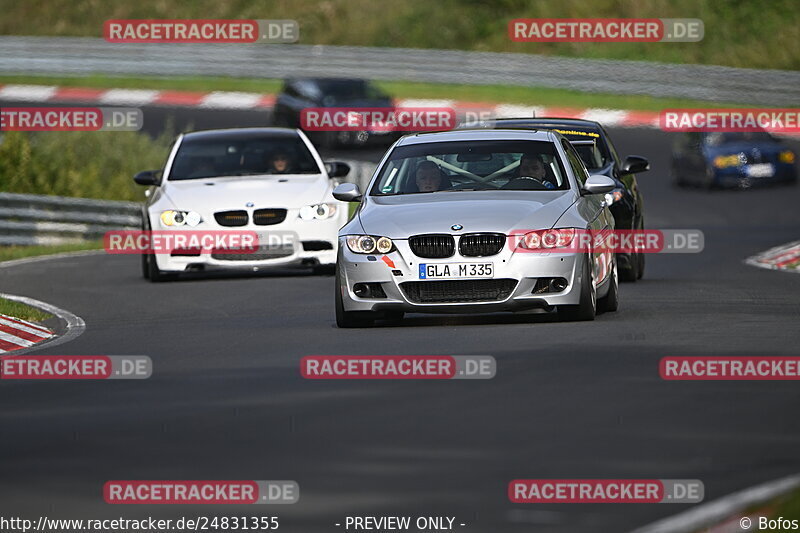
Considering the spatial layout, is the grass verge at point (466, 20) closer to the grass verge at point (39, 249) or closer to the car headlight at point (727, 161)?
the car headlight at point (727, 161)

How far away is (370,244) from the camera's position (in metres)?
13.0

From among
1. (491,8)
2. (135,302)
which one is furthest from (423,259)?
(491,8)

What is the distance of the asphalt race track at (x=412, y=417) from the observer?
7.18 m

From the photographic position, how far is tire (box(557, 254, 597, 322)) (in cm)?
1289

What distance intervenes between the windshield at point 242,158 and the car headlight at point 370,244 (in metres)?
6.76

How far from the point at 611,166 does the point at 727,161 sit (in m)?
15.7

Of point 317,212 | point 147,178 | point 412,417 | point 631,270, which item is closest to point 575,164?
point 631,270

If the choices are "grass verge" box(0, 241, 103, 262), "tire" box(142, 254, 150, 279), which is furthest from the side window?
"grass verge" box(0, 241, 103, 262)

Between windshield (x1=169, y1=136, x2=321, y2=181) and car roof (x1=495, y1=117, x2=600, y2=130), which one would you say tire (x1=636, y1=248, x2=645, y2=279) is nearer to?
car roof (x1=495, y1=117, x2=600, y2=130)

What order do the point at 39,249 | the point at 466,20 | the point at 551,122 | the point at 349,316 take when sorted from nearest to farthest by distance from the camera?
1. the point at 349,316
2. the point at 551,122
3. the point at 39,249
4. the point at 466,20

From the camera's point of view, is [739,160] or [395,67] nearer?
[739,160]

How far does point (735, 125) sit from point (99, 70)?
61.1ft

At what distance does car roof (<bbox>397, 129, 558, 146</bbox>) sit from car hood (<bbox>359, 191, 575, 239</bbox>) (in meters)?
0.74

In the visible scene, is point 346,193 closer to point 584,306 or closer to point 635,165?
point 584,306
